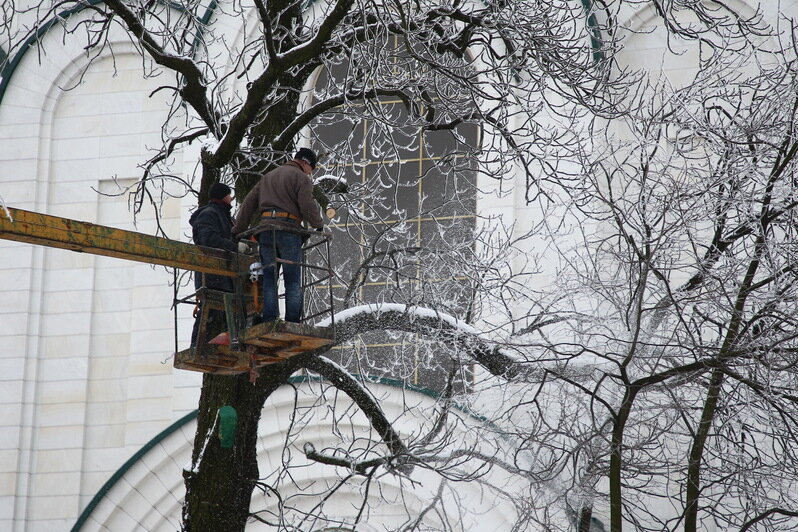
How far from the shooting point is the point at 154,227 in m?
18.0

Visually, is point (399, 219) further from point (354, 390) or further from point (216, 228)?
point (216, 228)

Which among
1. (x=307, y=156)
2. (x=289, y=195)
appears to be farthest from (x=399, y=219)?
(x=289, y=195)

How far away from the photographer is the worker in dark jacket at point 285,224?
9211mm

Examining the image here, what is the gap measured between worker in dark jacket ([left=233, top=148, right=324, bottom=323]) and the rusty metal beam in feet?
1.22

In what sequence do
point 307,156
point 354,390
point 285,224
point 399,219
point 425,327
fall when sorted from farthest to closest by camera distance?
point 399,219, point 354,390, point 425,327, point 307,156, point 285,224

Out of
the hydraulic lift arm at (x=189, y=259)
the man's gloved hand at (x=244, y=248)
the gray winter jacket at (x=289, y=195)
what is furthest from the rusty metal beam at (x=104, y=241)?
the gray winter jacket at (x=289, y=195)

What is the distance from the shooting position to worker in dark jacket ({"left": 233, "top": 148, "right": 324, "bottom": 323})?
921 centimetres

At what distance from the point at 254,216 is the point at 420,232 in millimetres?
7651

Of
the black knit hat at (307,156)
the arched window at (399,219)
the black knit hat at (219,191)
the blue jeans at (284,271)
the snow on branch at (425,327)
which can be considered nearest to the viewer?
the blue jeans at (284,271)

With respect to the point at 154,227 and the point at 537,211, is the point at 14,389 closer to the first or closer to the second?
the point at 154,227

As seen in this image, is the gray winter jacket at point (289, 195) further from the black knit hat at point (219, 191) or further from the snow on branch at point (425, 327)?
the snow on branch at point (425, 327)

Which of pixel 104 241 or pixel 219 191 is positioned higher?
pixel 219 191

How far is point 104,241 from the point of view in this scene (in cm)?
839

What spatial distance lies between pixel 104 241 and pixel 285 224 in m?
1.40
